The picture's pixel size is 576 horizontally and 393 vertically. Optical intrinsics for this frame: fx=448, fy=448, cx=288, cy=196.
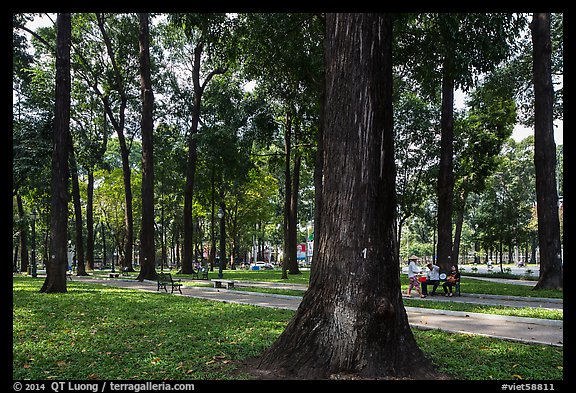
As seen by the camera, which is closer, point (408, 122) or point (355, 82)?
point (355, 82)

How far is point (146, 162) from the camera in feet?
81.4

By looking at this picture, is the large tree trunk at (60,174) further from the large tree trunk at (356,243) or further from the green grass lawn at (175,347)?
the large tree trunk at (356,243)

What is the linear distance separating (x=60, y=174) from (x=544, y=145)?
18.8 metres

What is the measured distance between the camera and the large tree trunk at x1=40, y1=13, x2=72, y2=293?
52.7ft

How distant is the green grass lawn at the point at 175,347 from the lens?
564 centimetres

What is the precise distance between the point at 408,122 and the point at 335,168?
28258 mm

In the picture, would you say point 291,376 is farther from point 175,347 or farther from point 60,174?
point 60,174

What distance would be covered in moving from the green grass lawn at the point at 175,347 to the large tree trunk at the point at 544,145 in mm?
11819

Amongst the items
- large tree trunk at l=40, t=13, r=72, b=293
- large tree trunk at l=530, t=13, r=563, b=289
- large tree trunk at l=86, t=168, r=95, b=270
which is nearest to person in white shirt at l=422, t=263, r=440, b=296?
large tree trunk at l=530, t=13, r=563, b=289

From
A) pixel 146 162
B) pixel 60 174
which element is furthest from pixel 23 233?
pixel 60 174

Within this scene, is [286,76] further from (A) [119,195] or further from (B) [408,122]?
(A) [119,195]

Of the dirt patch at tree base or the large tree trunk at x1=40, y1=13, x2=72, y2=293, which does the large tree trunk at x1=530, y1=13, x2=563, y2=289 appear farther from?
the large tree trunk at x1=40, y1=13, x2=72, y2=293
